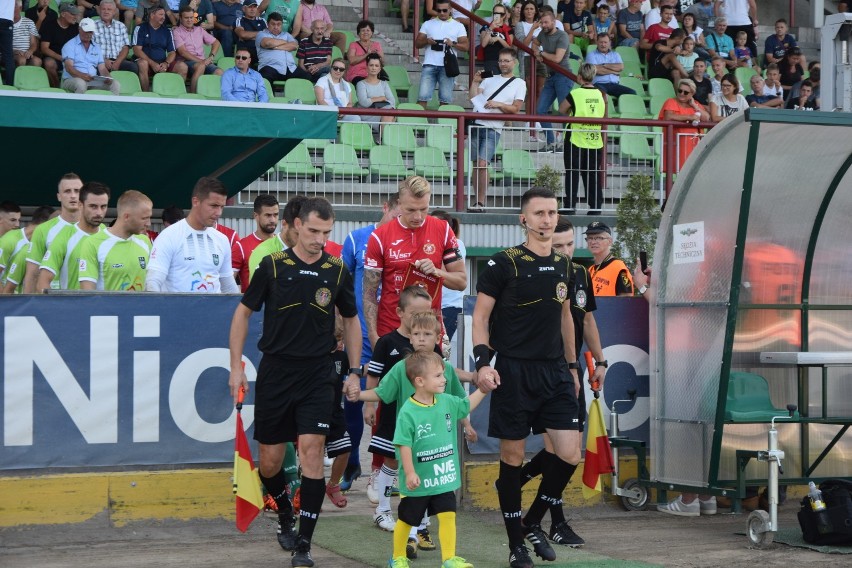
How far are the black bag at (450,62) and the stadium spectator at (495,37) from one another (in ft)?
2.21

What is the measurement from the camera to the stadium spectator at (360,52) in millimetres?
17609

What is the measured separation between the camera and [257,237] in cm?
1034

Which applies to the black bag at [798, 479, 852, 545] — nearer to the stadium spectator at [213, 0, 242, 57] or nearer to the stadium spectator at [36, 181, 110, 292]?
the stadium spectator at [36, 181, 110, 292]

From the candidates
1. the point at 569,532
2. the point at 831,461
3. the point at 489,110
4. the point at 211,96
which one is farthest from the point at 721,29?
the point at 569,532

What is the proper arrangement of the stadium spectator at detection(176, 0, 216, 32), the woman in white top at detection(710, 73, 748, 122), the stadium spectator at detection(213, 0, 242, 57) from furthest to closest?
the woman in white top at detection(710, 73, 748, 122)
the stadium spectator at detection(213, 0, 242, 57)
the stadium spectator at detection(176, 0, 216, 32)

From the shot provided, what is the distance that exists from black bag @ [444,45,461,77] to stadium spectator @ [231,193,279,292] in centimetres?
827

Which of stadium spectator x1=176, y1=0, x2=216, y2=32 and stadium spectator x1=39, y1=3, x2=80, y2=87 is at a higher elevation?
stadium spectator x1=176, y1=0, x2=216, y2=32

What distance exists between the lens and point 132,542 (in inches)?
316

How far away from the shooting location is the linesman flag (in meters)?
7.55

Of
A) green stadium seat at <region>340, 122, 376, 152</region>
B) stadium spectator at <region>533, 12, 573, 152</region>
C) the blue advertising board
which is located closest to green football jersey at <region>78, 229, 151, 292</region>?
the blue advertising board

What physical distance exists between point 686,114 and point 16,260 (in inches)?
383

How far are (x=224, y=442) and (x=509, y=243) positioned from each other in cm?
790

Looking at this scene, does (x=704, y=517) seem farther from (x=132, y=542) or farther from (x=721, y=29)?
(x=721, y=29)

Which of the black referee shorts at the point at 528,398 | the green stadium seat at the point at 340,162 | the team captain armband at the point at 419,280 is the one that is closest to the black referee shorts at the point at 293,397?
the black referee shorts at the point at 528,398
